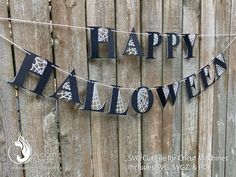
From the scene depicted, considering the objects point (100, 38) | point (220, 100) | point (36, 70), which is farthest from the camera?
point (220, 100)

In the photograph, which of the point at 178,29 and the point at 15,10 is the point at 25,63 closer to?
the point at 15,10

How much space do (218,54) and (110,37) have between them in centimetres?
73

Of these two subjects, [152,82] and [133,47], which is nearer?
[133,47]

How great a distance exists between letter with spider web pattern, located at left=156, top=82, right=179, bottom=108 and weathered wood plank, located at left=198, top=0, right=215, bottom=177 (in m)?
0.22

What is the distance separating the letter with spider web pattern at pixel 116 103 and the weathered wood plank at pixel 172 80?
0.94 feet

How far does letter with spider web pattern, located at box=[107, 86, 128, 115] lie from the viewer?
5.11 feet

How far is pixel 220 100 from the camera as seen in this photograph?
202 centimetres

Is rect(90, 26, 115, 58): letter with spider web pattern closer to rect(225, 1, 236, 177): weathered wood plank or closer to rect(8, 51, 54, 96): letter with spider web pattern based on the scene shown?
rect(8, 51, 54, 96): letter with spider web pattern

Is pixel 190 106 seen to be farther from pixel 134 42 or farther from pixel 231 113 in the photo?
pixel 134 42

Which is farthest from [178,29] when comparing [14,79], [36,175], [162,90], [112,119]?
[36,175]

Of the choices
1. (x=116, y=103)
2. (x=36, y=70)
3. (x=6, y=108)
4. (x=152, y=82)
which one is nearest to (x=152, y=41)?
(x=152, y=82)

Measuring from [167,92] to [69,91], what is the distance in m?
0.54

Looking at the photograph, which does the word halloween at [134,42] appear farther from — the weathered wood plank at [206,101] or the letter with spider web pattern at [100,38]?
the weathered wood plank at [206,101]

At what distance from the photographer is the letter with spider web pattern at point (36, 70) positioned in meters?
1.37
